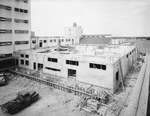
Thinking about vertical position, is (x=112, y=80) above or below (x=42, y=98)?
above

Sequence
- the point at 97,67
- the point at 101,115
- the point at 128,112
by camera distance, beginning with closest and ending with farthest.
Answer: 1. the point at 128,112
2. the point at 101,115
3. the point at 97,67

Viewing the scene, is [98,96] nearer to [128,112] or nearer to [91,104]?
[91,104]

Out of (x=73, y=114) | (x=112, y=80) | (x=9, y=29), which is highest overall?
(x=9, y=29)

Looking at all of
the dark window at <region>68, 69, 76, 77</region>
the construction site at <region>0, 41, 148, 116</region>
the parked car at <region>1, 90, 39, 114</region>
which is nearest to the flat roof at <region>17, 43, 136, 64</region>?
the dark window at <region>68, 69, 76, 77</region>

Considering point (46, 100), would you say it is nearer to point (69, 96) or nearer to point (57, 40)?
point (69, 96)

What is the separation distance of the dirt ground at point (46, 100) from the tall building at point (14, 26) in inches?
544

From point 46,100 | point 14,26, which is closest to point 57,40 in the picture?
point 14,26

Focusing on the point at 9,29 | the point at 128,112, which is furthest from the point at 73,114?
the point at 9,29

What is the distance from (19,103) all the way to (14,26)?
2753 centimetres

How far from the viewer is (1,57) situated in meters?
34.6

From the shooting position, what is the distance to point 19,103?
61.4 ft

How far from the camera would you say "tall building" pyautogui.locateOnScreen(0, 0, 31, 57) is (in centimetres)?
3453

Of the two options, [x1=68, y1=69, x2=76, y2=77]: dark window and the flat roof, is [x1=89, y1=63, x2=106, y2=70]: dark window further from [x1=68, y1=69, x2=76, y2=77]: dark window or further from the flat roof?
[x1=68, y1=69, x2=76, y2=77]: dark window

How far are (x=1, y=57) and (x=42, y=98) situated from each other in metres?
21.4
